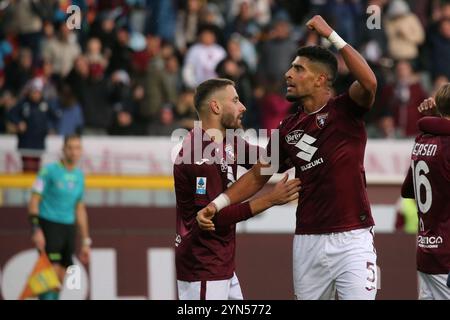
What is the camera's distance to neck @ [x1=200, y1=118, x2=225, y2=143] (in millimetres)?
8719

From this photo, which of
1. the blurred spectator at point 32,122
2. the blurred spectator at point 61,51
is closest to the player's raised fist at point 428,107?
the blurred spectator at point 32,122

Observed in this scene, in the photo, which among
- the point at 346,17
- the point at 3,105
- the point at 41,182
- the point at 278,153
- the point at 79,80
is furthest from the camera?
the point at 346,17

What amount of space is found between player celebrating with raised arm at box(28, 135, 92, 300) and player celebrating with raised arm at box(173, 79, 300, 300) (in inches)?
218

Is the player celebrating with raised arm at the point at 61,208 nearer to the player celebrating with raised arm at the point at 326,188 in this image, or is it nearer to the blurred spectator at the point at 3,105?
the blurred spectator at the point at 3,105

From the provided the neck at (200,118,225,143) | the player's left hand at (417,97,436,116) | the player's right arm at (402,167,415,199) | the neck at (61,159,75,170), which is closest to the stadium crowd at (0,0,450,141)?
the neck at (61,159,75,170)

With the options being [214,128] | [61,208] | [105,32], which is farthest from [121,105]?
[214,128]

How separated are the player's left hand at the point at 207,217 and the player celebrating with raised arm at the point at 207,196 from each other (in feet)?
0.62

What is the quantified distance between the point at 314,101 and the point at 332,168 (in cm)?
54

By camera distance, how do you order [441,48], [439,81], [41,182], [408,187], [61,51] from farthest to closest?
[441,48] → [61,51] → [439,81] → [41,182] → [408,187]

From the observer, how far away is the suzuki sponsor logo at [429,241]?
Answer: 8656 millimetres

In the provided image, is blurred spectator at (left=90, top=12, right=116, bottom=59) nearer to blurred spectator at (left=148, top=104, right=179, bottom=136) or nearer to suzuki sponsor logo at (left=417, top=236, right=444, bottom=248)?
blurred spectator at (left=148, top=104, right=179, bottom=136)

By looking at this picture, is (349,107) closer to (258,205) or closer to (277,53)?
(258,205)

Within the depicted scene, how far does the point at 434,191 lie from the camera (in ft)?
28.3

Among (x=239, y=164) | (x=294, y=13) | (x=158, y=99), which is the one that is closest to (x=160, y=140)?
(x=158, y=99)
